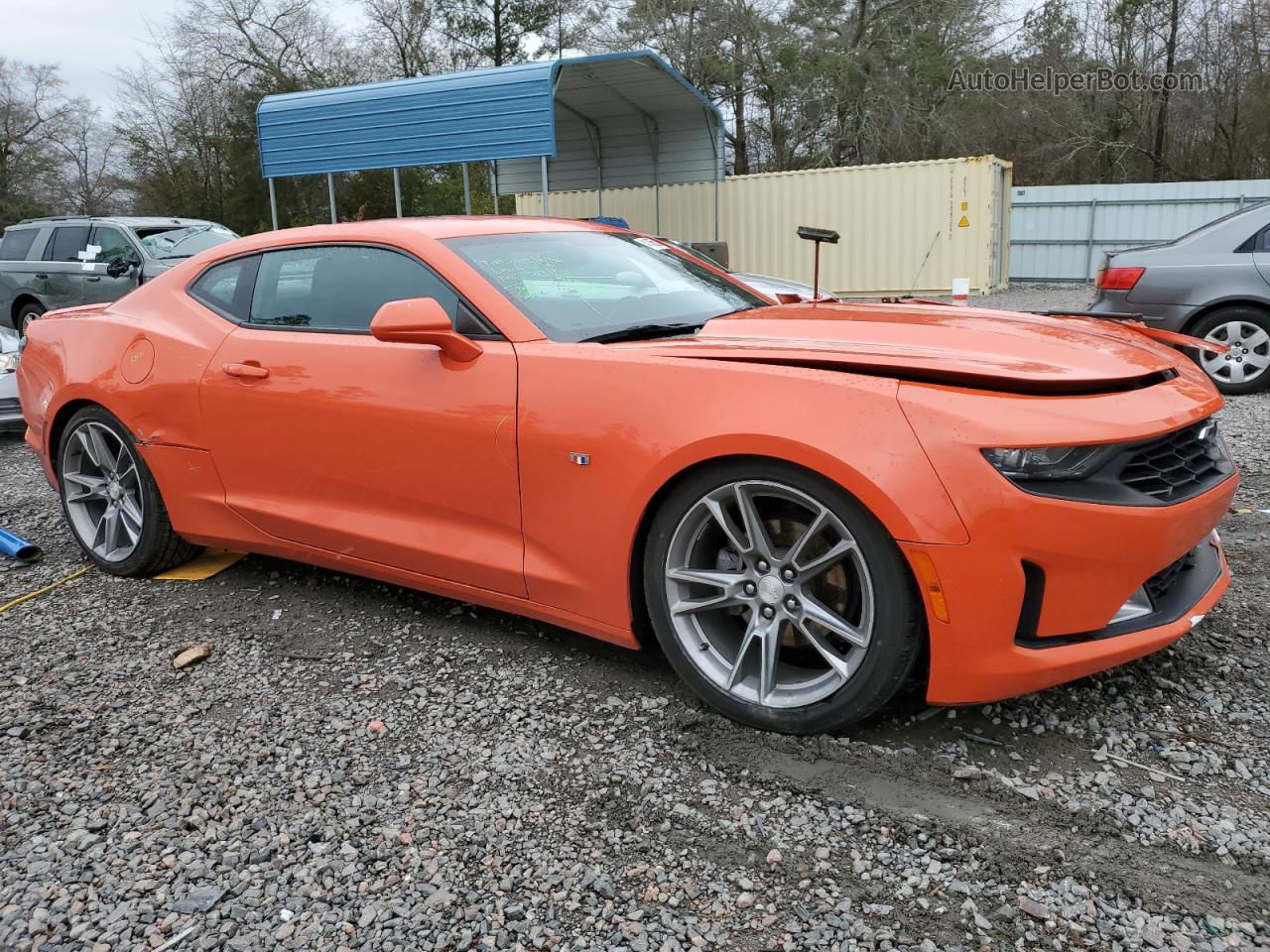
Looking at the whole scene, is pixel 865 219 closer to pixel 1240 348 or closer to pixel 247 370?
pixel 1240 348

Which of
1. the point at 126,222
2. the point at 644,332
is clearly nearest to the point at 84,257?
the point at 126,222

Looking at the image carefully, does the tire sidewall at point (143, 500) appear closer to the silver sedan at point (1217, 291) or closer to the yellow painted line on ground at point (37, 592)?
the yellow painted line on ground at point (37, 592)

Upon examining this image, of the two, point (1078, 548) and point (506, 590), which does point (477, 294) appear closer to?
point (506, 590)

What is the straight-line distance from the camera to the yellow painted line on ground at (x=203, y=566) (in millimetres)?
4066

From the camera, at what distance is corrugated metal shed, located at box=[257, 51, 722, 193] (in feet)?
43.6

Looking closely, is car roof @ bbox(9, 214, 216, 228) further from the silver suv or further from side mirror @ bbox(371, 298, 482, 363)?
side mirror @ bbox(371, 298, 482, 363)

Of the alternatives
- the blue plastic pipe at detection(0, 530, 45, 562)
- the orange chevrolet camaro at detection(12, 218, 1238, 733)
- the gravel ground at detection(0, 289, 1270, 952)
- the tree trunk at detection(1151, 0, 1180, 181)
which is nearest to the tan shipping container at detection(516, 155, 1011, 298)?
the tree trunk at detection(1151, 0, 1180, 181)

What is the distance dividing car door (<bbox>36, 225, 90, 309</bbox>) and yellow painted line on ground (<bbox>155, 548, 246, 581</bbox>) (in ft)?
31.3

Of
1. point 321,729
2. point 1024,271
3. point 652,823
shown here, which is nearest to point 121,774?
point 321,729

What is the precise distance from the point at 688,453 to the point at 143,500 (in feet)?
8.49

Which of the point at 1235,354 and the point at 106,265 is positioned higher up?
the point at 106,265

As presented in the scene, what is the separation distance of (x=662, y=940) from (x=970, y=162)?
51.3 feet

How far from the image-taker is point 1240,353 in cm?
729

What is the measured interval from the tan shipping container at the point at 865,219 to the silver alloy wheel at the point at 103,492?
46.4 ft
